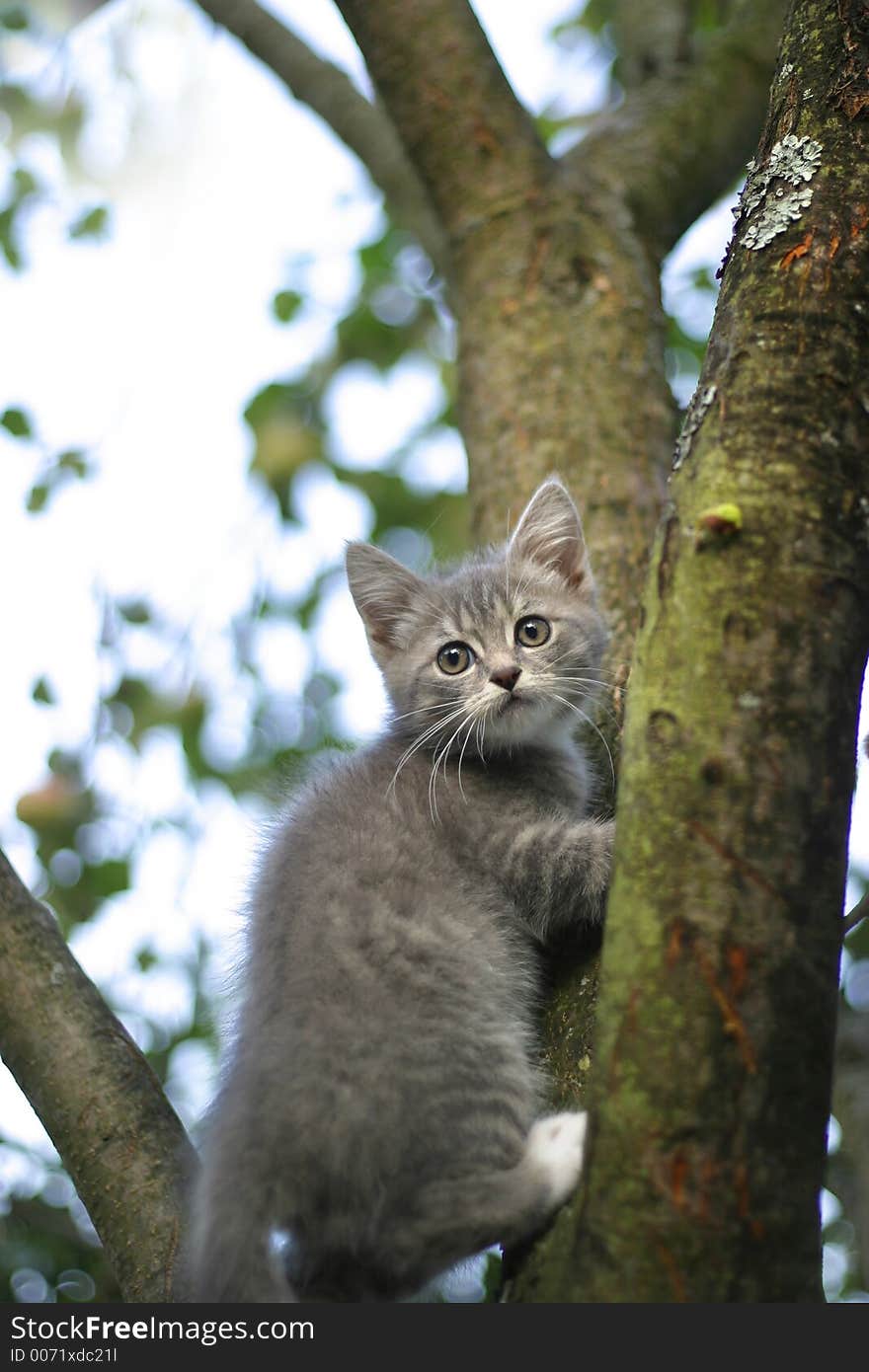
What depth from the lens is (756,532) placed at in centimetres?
189

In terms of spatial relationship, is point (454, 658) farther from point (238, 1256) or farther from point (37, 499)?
point (37, 499)

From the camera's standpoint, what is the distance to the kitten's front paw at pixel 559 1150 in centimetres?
226

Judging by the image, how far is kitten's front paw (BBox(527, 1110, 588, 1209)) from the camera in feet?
7.41

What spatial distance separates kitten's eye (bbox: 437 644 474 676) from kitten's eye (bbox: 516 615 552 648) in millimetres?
166

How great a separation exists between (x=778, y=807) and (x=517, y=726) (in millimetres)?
1828

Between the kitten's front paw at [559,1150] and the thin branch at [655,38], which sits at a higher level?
the thin branch at [655,38]

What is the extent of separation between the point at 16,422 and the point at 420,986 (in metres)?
3.02

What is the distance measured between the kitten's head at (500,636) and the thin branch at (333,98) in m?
1.61

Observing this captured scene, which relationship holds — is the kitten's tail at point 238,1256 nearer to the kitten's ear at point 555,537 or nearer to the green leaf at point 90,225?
the kitten's ear at point 555,537

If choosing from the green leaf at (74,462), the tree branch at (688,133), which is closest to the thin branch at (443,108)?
the tree branch at (688,133)

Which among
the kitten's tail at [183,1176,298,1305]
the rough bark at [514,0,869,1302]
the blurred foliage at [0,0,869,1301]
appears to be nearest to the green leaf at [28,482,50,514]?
the blurred foliage at [0,0,869,1301]

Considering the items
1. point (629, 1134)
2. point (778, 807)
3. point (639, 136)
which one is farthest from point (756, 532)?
point (639, 136)

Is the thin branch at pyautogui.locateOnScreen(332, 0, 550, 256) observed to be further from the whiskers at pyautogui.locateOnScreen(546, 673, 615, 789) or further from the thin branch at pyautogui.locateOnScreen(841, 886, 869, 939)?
the thin branch at pyautogui.locateOnScreen(841, 886, 869, 939)

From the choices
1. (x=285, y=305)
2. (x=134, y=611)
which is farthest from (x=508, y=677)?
(x=285, y=305)
